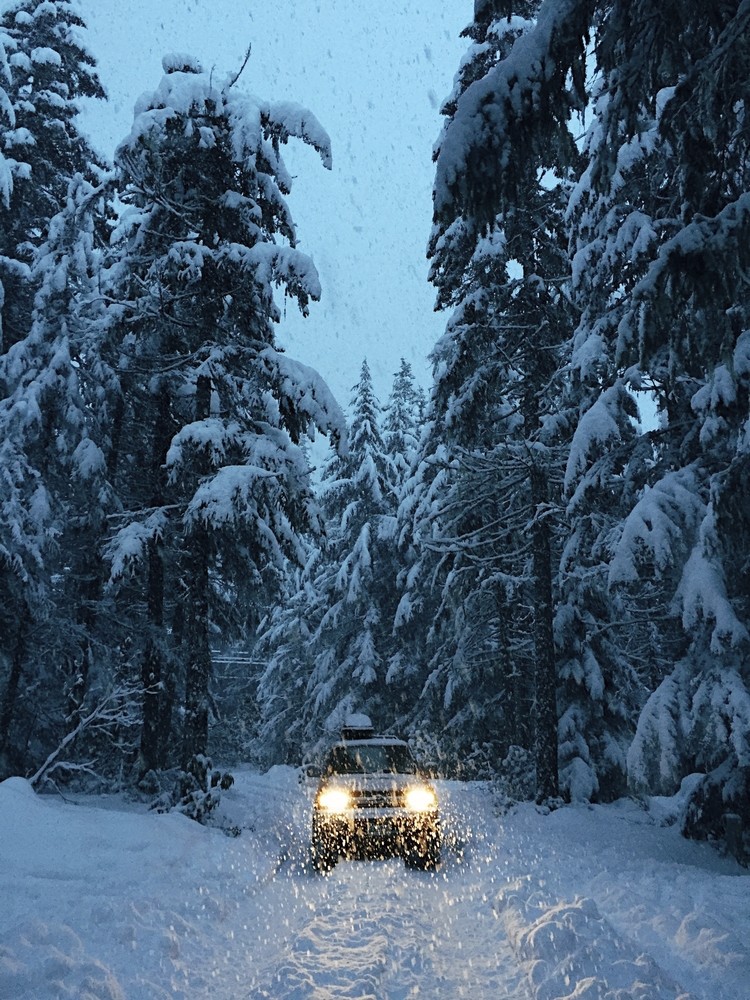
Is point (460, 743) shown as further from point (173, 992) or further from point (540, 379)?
point (173, 992)

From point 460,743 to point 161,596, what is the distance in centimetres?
1249

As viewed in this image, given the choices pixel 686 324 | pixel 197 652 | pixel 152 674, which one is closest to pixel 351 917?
pixel 686 324

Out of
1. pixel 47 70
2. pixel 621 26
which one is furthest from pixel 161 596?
pixel 621 26

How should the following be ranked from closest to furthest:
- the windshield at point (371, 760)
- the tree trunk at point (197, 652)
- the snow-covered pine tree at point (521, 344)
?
the windshield at point (371, 760) → the tree trunk at point (197, 652) → the snow-covered pine tree at point (521, 344)

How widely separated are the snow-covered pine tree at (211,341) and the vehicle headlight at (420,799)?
14.3 feet

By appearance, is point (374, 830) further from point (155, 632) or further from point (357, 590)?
point (357, 590)

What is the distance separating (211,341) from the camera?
1387 centimetres

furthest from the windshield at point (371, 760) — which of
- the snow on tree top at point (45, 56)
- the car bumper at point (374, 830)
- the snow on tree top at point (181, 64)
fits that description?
the snow on tree top at point (45, 56)

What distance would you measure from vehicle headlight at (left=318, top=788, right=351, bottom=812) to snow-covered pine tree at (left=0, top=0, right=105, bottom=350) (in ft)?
40.9

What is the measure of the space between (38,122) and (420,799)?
17.2 meters

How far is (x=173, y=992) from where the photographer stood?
5.00 m

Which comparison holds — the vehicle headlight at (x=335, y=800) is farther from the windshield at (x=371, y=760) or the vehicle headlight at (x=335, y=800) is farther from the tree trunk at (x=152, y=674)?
the tree trunk at (x=152, y=674)

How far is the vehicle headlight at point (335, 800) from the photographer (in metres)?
9.75

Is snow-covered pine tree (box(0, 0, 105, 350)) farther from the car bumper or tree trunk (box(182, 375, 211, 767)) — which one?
the car bumper
